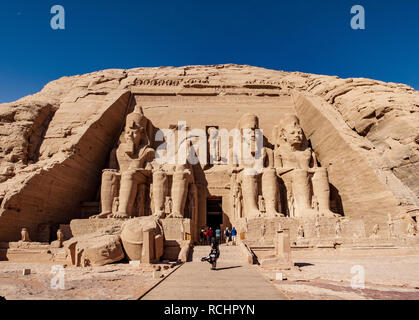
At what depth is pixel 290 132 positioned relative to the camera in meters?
11.5

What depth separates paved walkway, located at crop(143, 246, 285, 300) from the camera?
3.41 meters

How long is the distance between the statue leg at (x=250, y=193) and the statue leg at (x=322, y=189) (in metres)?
2.04

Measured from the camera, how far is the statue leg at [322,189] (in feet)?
33.4

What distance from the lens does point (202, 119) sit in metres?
13.8

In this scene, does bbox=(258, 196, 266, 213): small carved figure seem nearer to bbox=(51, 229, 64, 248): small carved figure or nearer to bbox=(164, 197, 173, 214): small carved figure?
bbox=(164, 197, 173, 214): small carved figure

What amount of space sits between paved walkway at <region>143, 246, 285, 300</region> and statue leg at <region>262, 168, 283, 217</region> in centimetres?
435

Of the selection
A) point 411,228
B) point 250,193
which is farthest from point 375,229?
point 250,193

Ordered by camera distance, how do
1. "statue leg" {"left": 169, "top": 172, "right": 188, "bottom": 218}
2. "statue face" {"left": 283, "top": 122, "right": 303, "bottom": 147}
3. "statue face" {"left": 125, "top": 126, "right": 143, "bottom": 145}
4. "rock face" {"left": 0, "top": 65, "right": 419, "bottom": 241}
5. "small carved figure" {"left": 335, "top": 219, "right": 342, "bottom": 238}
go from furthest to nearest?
"statue face" {"left": 125, "top": 126, "right": 143, "bottom": 145} < "statue face" {"left": 283, "top": 122, "right": 303, "bottom": 147} < "statue leg" {"left": 169, "top": 172, "right": 188, "bottom": 218} < "rock face" {"left": 0, "top": 65, "right": 419, "bottom": 241} < "small carved figure" {"left": 335, "top": 219, "right": 342, "bottom": 238}

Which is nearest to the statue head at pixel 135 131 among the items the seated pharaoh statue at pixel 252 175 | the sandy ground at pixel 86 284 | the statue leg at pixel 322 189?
the seated pharaoh statue at pixel 252 175

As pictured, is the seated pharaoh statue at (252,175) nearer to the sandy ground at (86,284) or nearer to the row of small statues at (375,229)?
the row of small statues at (375,229)

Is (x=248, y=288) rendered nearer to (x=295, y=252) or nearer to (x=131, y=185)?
(x=295, y=252)

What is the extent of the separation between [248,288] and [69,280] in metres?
2.75

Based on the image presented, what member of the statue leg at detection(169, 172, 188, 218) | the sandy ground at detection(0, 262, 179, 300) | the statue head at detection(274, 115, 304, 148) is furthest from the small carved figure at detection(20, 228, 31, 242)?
the statue head at detection(274, 115, 304, 148)
